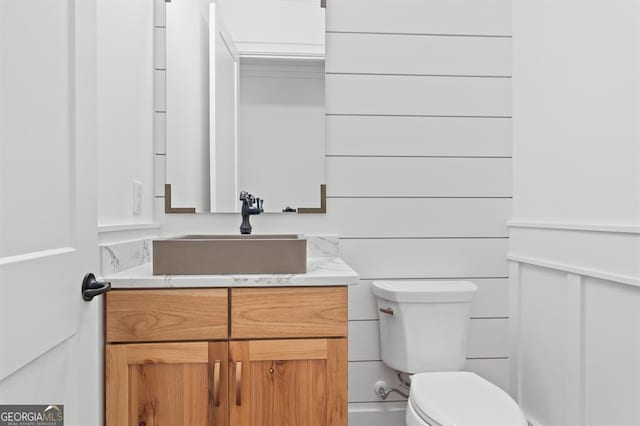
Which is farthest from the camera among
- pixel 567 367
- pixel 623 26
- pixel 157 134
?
pixel 157 134

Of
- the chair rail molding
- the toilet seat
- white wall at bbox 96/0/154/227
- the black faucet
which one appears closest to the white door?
white wall at bbox 96/0/154/227

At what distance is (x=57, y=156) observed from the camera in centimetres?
86

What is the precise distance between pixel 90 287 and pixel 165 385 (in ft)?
1.66

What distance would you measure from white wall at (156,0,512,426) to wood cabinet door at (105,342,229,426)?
72cm

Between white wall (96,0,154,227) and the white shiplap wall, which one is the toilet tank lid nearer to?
the white shiplap wall

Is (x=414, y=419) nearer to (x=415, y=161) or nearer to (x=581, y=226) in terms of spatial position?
(x=581, y=226)

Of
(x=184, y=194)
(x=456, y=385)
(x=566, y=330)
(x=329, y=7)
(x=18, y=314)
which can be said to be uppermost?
(x=329, y=7)

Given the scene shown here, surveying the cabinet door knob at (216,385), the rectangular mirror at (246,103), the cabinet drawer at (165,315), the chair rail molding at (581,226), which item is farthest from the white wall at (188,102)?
the chair rail molding at (581,226)

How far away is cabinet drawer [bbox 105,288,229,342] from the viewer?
1.34 metres

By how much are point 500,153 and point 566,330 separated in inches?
32.2

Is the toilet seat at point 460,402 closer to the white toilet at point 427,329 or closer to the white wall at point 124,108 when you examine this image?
the white toilet at point 427,329

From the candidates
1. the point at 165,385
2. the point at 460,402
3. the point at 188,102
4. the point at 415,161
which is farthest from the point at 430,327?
the point at 188,102

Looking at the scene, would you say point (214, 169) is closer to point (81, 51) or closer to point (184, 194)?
point (184, 194)

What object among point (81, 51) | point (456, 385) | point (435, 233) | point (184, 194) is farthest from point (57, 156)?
point (435, 233)
